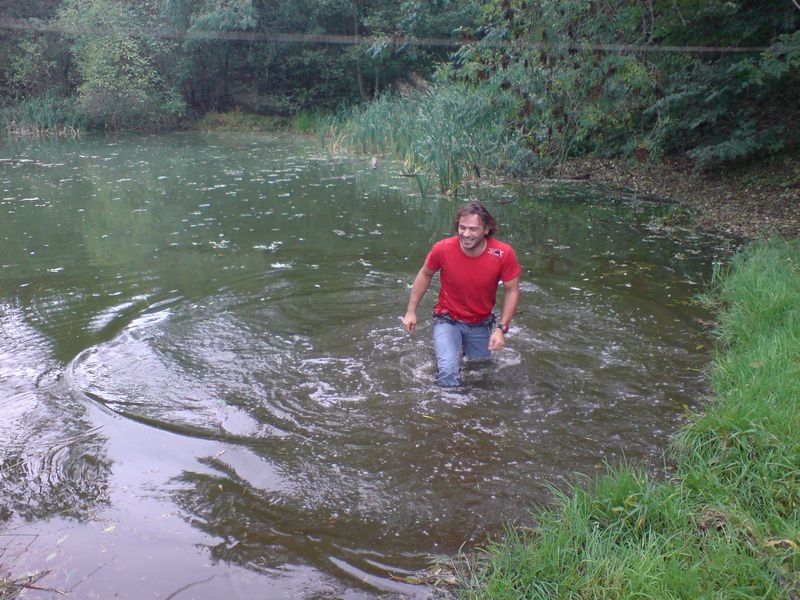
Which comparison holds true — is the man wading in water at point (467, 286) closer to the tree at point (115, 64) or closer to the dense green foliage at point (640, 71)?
the dense green foliage at point (640, 71)

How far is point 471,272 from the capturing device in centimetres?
542

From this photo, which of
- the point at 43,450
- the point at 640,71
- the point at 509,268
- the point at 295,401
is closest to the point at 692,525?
the point at 509,268

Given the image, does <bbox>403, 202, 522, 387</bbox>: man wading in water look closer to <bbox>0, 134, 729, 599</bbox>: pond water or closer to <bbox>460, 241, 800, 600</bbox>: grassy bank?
<bbox>0, 134, 729, 599</bbox>: pond water

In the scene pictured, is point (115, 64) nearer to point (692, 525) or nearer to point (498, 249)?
point (498, 249)

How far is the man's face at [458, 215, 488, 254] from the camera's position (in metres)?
5.10

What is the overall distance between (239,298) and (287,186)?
8251 mm

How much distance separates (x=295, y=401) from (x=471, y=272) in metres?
1.59

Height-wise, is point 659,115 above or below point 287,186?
above

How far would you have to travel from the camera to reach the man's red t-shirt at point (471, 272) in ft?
17.6

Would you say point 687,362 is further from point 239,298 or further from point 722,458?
point 239,298

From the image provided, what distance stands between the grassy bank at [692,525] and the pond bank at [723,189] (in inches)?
244

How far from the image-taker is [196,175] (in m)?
17.6

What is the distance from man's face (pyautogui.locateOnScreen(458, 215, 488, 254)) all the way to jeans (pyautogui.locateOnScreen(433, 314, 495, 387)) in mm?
728

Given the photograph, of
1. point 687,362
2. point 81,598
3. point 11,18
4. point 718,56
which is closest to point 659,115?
point 718,56
